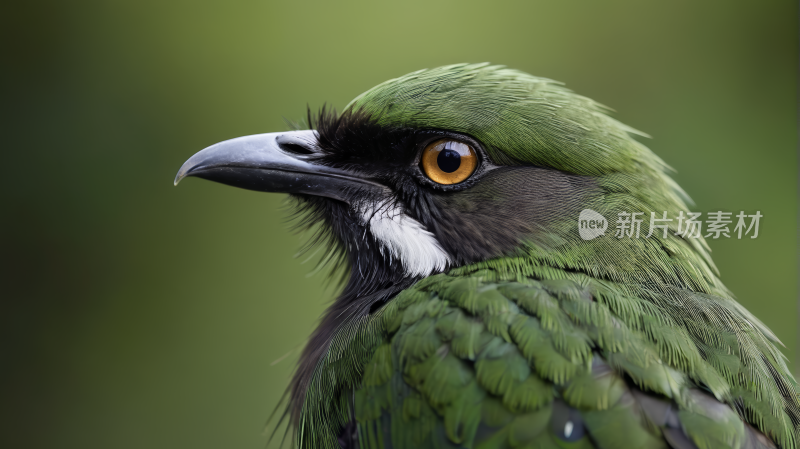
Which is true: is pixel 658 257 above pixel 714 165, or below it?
above

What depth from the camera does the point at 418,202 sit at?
9.35 ft

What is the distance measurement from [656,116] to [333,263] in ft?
17.3

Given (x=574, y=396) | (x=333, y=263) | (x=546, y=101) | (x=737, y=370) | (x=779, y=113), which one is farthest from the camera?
(x=779, y=113)

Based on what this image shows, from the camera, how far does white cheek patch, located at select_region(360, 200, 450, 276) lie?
2.83 m

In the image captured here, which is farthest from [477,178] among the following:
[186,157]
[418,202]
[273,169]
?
[186,157]

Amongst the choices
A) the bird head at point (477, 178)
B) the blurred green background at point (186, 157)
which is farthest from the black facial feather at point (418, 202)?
the blurred green background at point (186, 157)

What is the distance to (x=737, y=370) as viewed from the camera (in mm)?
2309

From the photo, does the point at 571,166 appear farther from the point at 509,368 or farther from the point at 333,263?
the point at 333,263

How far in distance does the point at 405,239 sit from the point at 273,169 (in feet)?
2.37

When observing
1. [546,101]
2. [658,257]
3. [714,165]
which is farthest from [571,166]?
[714,165]

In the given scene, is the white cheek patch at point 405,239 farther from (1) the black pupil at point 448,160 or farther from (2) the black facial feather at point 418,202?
(1) the black pupil at point 448,160

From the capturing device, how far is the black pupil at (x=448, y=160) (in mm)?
2758

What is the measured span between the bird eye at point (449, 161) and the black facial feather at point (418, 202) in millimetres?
28

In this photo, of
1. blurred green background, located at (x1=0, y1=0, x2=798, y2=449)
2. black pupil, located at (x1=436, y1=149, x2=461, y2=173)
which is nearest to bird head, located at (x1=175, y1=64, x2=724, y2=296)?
black pupil, located at (x1=436, y1=149, x2=461, y2=173)
